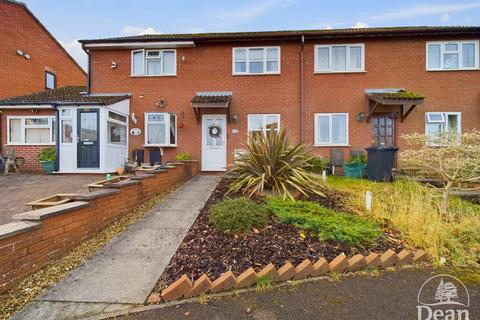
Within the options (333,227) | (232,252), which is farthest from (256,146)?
(232,252)

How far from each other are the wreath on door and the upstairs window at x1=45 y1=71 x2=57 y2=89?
12749 millimetres

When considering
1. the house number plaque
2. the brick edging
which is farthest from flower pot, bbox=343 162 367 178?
the house number plaque

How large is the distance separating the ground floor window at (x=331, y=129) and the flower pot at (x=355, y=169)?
1262mm

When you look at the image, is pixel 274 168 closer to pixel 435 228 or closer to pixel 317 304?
pixel 435 228

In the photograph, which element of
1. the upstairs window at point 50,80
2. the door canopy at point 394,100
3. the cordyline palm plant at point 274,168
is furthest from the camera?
the upstairs window at point 50,80

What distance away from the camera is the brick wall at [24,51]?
45.4 ft

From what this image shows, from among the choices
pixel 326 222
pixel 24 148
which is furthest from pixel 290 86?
pixel 24 148

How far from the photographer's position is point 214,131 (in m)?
11.0

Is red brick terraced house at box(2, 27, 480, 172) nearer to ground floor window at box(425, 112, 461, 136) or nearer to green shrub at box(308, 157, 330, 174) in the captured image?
ground floor window at box(425, 112, 461, 136)

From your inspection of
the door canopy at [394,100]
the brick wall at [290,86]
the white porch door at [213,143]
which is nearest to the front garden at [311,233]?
the door canopy at [394,100]

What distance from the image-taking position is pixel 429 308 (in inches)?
95.1

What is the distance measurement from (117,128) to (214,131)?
12.2 feet

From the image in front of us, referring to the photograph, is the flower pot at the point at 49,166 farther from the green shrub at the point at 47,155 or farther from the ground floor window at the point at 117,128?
the ground floor window at the point at 117,128

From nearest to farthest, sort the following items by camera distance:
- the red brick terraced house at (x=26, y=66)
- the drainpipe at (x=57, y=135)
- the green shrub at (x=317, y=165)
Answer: the green shrub at (x=317, y=165) → the drainpipe at (x=57, y=135) → the red brick terraced house at (x=26, y=66)
